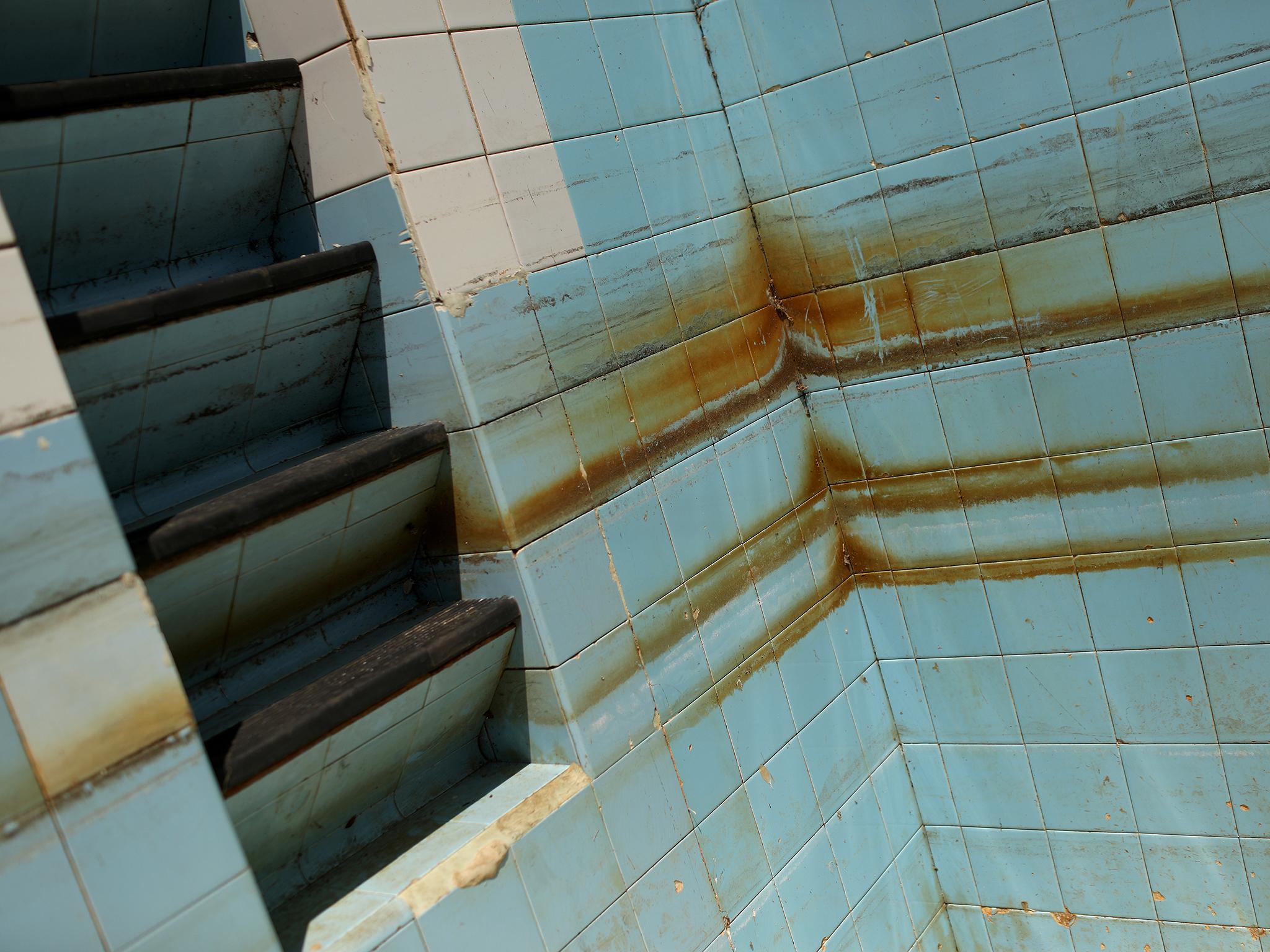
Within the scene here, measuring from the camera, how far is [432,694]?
270 centimetres

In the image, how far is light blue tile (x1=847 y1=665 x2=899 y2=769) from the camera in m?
3.79

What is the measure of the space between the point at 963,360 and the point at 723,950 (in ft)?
6.84

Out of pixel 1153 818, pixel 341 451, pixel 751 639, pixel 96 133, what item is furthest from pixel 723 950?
pixel 96 133

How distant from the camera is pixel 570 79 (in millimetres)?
3002

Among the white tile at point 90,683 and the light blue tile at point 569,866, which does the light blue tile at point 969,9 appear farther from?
the white tile at point 90,683

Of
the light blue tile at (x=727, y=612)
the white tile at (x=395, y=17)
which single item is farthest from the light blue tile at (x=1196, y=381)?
the white tile at (x=395, y=17)

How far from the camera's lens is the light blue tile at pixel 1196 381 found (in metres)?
3.00

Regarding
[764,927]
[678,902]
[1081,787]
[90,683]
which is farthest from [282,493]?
[1081,787]

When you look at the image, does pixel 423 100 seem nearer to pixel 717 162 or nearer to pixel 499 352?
pixel 499 352

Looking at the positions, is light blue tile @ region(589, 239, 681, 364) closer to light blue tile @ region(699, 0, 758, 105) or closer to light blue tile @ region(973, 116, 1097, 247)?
light blue tile @ region(699, 0, 758, 105)

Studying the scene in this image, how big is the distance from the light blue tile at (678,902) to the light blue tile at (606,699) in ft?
1.26

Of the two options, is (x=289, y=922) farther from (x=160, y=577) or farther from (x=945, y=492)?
(x=945, y=492)

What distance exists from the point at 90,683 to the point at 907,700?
2936 millimetres

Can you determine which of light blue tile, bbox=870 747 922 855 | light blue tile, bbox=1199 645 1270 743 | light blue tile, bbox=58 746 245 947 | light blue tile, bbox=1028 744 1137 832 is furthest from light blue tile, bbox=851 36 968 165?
light blue tile, bbox=58 746 245 947
